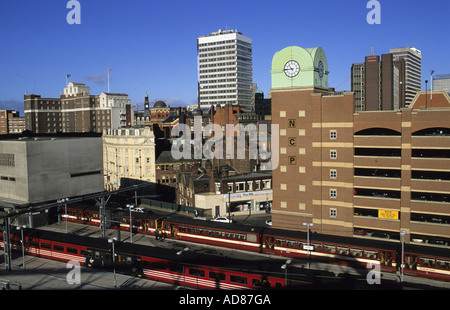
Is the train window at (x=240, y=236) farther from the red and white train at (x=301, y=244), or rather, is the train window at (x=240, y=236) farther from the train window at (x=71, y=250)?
the train window at (x=71, y=250)

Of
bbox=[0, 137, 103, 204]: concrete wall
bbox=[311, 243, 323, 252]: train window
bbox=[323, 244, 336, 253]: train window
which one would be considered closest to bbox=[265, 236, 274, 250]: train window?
bbox=[311, 243, 323, 252]: train window

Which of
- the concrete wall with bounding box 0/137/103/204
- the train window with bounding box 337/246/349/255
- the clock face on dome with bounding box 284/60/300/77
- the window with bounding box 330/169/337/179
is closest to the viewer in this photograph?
the train window with bounding box 337/246/349/255

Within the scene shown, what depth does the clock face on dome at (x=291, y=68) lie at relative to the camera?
51.2m

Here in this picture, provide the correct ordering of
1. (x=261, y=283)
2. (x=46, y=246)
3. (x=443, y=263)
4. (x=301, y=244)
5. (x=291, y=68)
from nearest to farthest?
(x=261, y=283) < (x=443, y=263) < (x=301, y=244) < (x=46, y=246) < (x=291, y=68)

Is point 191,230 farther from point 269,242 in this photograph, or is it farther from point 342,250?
point 342,250

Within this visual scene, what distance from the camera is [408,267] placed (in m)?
36.2

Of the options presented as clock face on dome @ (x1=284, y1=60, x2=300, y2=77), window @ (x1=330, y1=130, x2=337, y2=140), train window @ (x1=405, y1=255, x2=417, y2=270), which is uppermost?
clock face on dome @ (x1=284, y1=60, x2=300, y2=77)

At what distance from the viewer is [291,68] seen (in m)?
51.5

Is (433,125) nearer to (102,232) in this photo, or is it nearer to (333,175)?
(333,175)

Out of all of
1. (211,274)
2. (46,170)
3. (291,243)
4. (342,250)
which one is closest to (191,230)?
(291,243)

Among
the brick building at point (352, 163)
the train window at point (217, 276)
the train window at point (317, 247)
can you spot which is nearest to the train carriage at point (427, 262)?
the train window at point (317, 247)

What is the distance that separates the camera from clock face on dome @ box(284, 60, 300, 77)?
168ft

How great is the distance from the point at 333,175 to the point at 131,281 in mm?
26924

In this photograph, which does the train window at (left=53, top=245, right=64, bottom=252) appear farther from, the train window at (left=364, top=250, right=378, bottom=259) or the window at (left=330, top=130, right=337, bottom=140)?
the window at (left=330, top=130, right=337, bottom=140)
